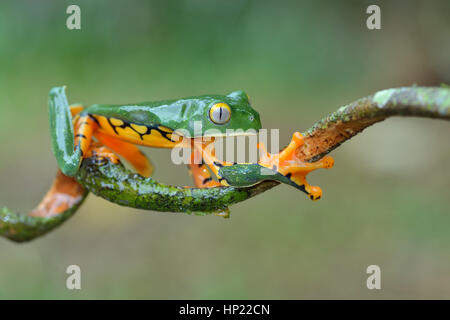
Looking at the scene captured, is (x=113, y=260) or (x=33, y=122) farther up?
(x=33, y=122)

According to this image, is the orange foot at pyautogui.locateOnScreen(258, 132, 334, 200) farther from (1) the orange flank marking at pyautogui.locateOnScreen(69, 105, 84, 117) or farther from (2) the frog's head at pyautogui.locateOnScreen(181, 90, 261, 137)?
(1) the orange flank marking at pyautogui.locateOnScreen(69, 105, 84, 117)

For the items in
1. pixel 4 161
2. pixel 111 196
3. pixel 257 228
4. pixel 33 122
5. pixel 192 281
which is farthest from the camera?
pixel 33 122

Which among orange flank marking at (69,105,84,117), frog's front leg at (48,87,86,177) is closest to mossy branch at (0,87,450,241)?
frog's front leg at (48,87,86,177)

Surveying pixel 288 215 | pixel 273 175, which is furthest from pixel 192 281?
pixel 273 175

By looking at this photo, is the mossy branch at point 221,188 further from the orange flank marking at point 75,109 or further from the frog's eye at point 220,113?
the orange flank marking at point 75,109

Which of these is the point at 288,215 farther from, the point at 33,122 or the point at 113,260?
the point at 33,122

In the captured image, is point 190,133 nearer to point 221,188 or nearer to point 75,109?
point 221,188
